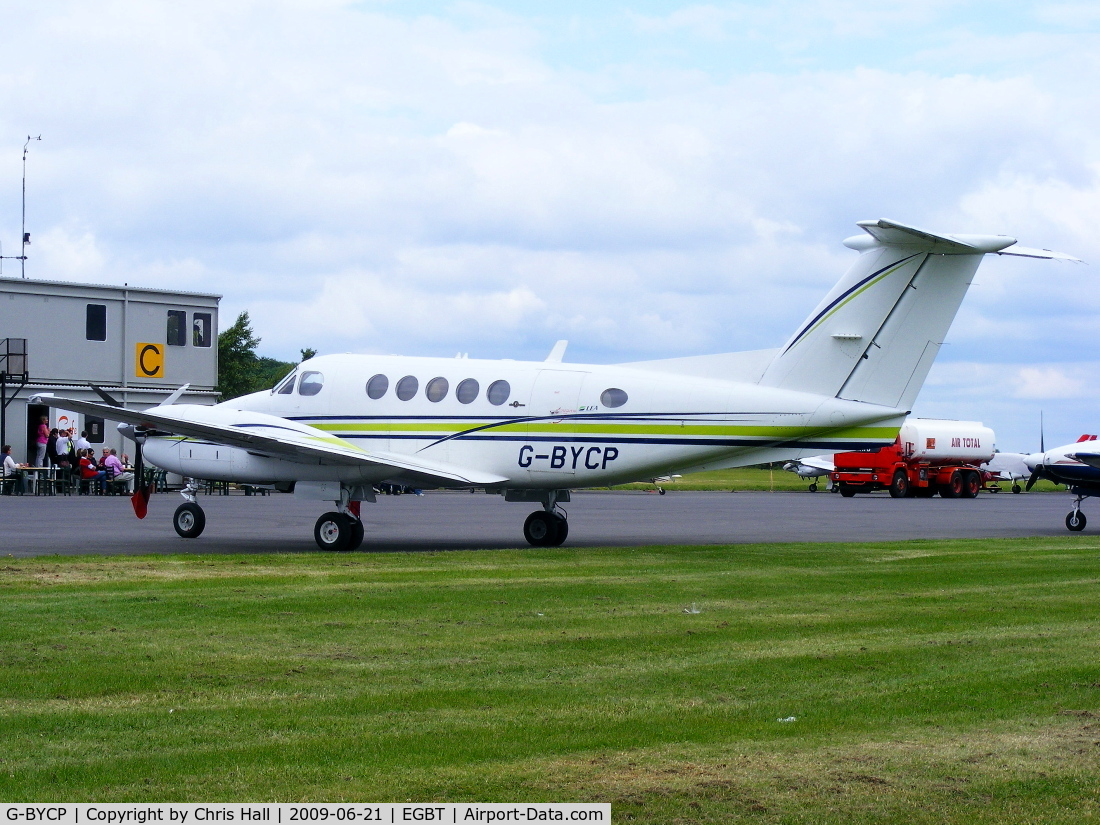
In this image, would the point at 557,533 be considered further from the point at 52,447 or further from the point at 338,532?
the point at 52,447

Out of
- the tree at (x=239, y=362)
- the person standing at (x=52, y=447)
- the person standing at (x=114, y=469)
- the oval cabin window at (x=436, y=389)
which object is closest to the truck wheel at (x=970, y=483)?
the person standing at (x=114, y=469)

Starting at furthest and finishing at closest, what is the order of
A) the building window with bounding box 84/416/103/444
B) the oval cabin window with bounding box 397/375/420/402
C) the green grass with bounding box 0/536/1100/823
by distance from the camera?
the building window with bounding box 84/416/103/444 < the oval cabin window with bounding box 397/375/420/402 < the green grass with bounding box 0/536/1100/823

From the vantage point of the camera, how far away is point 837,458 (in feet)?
181

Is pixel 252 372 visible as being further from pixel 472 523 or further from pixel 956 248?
pixel 956 248

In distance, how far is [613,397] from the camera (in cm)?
1898

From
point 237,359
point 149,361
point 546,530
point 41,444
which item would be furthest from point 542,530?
point 237,359

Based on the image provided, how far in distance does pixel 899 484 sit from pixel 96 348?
35099mm

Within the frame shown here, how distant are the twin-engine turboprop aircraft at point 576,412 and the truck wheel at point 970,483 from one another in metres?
39.9

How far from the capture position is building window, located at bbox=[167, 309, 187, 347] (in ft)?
155

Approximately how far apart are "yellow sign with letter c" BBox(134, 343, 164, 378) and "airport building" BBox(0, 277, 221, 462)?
1.5 inches

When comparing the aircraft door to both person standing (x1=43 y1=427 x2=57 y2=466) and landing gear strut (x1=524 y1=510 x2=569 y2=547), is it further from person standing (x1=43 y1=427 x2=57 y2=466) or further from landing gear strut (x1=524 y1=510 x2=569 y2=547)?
person standing (x1=43 y1=427 x2=57 y2=466)

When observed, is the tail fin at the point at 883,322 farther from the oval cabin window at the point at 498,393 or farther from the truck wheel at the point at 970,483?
the truck wheel at the point at 970,483

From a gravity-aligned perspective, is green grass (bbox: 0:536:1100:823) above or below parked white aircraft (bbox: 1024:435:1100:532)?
below

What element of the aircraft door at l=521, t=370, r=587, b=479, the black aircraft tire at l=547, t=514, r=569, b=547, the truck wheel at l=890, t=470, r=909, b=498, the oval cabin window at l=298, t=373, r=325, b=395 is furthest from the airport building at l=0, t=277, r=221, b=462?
the truck wheel at l=890, t=470, r=909, b=498
